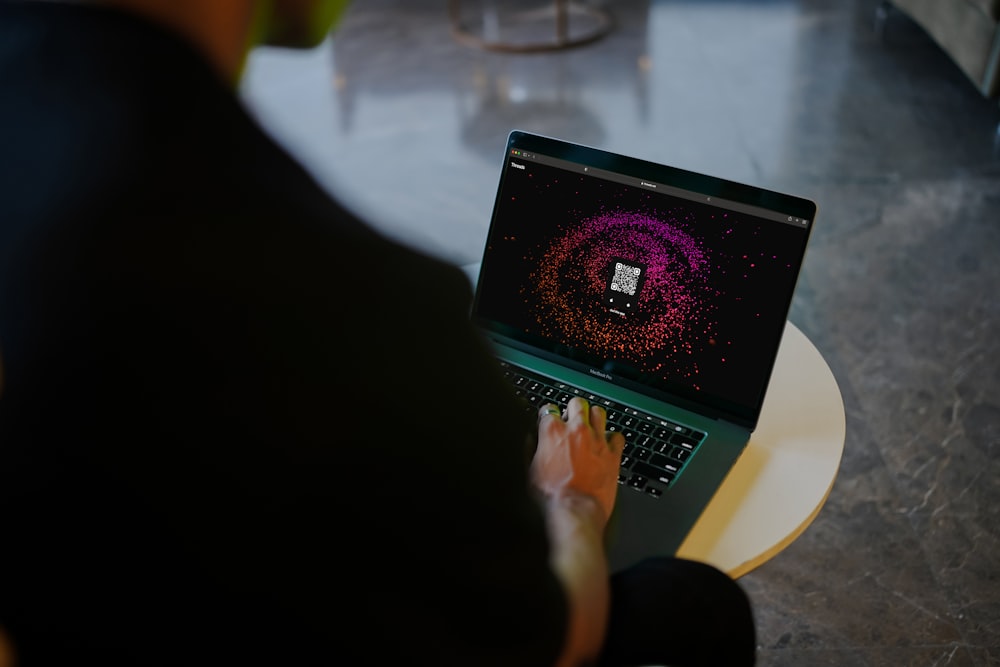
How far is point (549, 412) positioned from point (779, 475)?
0.26 metres

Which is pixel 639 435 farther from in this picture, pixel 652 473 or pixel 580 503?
pixel 580 503

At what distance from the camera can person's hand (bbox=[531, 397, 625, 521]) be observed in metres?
0.92

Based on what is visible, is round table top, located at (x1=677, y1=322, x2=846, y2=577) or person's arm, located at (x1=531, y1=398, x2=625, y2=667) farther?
round table top, located at (x1=677, y1=322, x2=846, y2=577)

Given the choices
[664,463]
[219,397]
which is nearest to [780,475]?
[664,463]

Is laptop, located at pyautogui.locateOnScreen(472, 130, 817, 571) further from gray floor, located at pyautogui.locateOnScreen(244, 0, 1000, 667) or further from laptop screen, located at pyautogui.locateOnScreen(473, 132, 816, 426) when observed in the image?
gray floor, located at pyautogui.locateOnScreen(244, 0, 1000, 667)

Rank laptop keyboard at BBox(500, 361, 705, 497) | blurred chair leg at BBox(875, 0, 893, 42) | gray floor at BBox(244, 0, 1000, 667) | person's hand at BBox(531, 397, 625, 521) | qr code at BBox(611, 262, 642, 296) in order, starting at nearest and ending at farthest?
person's hand at BBox(531, 397, 625, 521), laptop keyboard at BBox(500, 361, 705, 497), qr code at BBox(611, 262, 642, 296), gray floor at BBox(244, 0, 1000, 667), blurred chair leg at BBox(875, 0, 893, 42)

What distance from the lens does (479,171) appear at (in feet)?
9.74

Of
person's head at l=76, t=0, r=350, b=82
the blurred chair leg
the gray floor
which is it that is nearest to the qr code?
the gray floor

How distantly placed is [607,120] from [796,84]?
27.2 inches

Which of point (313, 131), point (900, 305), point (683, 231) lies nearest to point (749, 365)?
point (683, 231)

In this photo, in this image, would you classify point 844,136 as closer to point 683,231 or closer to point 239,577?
point 683,231

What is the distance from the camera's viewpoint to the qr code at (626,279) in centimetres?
115

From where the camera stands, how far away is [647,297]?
3.74ft

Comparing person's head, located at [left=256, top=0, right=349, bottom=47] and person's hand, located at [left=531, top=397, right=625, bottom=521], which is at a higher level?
person's head, located at [left=256, top=0, right=349, bottom=47]
